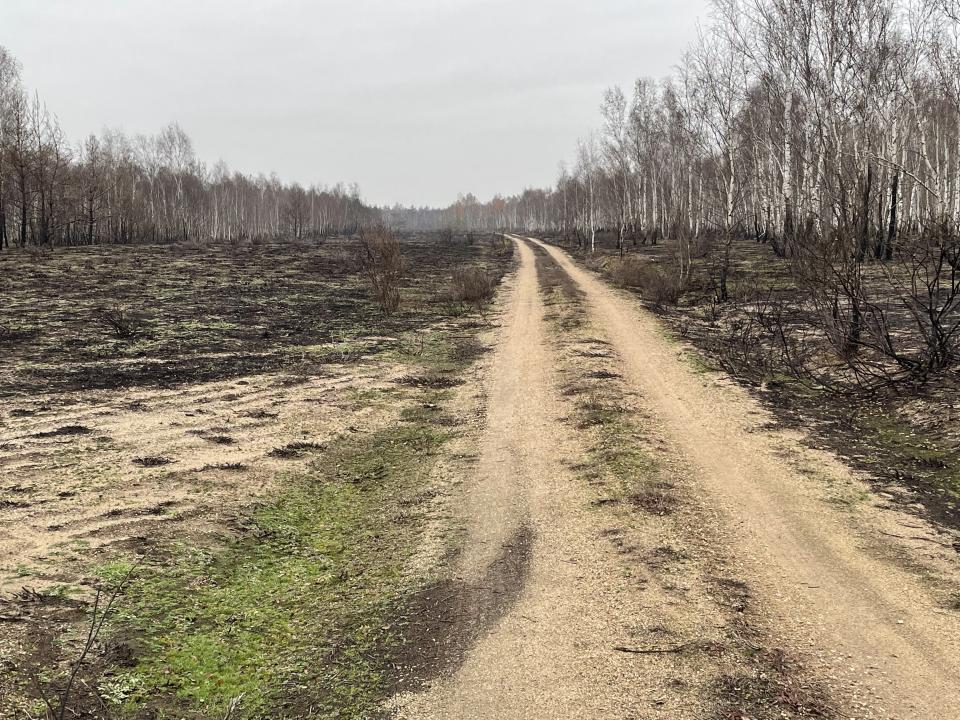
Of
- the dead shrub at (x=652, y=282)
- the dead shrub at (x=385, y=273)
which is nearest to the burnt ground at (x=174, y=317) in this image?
the dead shrub at (x=385, y=273)

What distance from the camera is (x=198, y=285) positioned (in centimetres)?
2483

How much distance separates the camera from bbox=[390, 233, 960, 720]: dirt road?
153 inches

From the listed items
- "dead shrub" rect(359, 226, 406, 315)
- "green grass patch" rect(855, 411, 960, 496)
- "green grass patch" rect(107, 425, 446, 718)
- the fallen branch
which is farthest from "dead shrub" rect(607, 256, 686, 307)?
the fallen branch

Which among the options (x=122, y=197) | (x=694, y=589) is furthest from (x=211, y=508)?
(x=122, y=197)

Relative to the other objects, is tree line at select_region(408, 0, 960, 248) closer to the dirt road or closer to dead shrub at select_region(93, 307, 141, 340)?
the dirt road

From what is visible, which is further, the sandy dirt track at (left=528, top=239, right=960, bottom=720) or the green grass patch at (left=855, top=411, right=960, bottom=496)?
the green grass patch at (left=855, top=411, right=960, bottom=496)

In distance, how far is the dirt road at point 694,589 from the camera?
12.8 ft

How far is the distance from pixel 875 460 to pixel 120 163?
70.8 metres

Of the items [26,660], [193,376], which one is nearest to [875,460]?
[26,660]

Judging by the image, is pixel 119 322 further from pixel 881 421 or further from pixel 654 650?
pixel 881 421

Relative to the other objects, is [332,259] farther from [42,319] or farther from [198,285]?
[42,319]

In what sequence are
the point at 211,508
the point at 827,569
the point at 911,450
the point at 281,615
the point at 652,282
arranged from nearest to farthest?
1. the point at 281,615
2. the point at 827,569
3. the point at 211,508
4. the point at 911,450
5. the point at 652,282

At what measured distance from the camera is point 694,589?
5043 millimetres

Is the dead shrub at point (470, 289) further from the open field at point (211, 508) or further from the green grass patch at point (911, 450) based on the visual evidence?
the green grass patch at point (911, 450)
